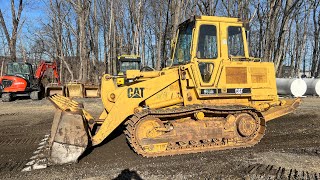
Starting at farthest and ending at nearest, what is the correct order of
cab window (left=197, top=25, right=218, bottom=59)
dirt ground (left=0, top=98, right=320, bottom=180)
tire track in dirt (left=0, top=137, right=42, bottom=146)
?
1. tire track in dirt (left=0, top=137, right=42, bottom=146)
2. cab window (left=197, top=25, right=218, bottom=59)
3. dirt ground (left=0, top=98, right=320, bottom=180)

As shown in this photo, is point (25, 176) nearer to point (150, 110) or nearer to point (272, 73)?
point (150, 110)

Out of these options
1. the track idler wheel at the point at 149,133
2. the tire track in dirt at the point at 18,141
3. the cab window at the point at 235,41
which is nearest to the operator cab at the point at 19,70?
the tire track in dirt at the point at 18,141

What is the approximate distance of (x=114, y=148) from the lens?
647cm

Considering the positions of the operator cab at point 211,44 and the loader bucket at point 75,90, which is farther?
the loader bucket at point 75,90

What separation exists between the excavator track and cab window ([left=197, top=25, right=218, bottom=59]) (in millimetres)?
1268

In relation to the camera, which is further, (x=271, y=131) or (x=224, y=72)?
(x=271, y=131)

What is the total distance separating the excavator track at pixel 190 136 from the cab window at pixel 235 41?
1379 mm

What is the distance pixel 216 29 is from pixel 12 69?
16.3 metres

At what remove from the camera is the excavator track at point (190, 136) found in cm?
566

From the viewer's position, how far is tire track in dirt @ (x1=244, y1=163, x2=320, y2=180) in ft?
15.4

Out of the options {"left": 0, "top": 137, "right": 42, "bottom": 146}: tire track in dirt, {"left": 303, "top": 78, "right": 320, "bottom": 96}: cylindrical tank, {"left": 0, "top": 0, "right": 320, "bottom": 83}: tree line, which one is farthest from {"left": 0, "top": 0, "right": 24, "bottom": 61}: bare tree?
{"left": 303, "top": 78, "right": 320, "bottom": 96}: cylindrical tank

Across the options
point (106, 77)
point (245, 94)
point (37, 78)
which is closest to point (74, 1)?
point (37, 78)

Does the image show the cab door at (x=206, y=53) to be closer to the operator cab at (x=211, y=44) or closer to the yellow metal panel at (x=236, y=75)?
the operator cab at (x=211, y=44)

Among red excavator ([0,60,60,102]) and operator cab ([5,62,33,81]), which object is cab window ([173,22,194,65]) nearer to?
red excavator ([0,60,60,102])
